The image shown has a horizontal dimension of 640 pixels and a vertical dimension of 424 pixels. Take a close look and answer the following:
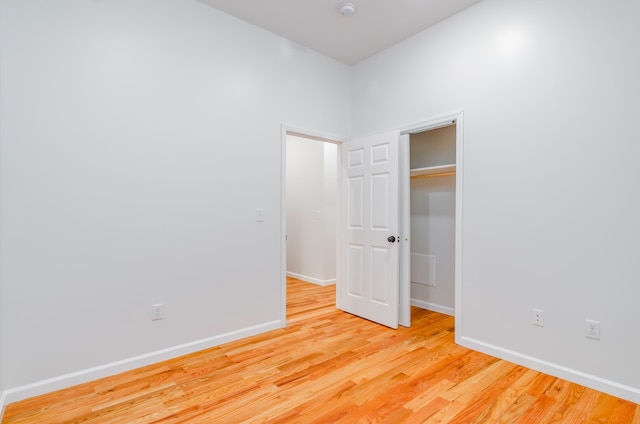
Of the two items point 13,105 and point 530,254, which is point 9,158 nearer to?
point 13,105

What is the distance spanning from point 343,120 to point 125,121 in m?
2.30

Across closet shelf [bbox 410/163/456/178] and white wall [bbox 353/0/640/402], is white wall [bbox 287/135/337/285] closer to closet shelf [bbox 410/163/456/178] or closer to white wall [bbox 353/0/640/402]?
closet shelf [bbox 410/163/456/178]

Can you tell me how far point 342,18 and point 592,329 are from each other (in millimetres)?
3159

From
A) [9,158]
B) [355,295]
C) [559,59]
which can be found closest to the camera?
[9,158]

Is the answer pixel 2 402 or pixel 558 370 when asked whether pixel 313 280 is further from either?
pixel 2 402

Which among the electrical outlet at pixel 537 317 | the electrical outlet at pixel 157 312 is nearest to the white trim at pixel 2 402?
the electrical outlet at pixel 157 312

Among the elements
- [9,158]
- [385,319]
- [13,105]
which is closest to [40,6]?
[13,105]

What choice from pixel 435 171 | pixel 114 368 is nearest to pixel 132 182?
pixel 114 368

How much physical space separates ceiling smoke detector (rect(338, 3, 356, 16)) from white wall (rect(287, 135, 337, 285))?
2.25 m

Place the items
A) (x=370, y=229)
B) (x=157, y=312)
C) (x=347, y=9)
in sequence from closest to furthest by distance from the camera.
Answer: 1. (x=157, y=312)
2. (x=347, y=9)
3. (x=370, y=229)

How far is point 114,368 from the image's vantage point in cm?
231

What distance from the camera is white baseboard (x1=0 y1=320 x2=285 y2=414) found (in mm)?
1993

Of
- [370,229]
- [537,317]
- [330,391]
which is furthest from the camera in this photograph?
[370,229]

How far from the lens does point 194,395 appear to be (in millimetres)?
2070
